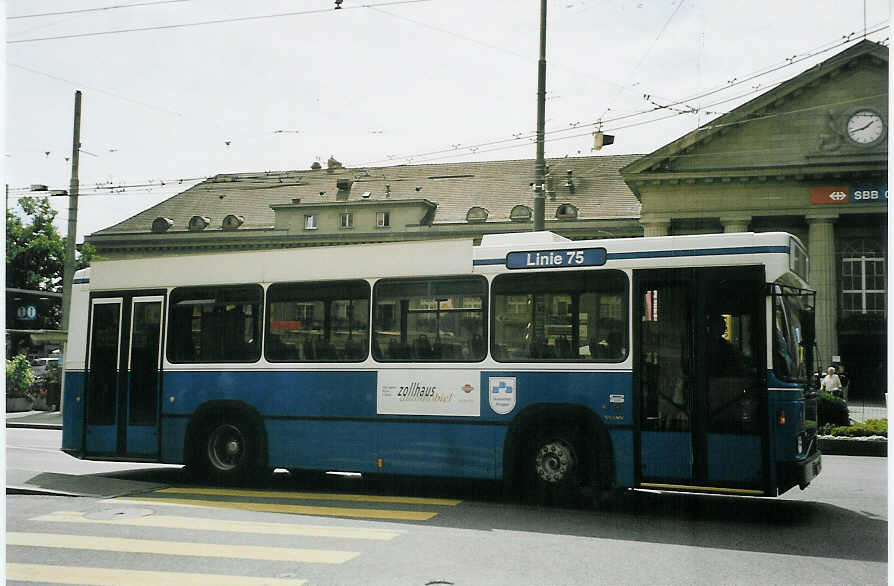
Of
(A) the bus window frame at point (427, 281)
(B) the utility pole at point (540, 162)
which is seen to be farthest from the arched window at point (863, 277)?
(B) the utility pole at point (540, 162)

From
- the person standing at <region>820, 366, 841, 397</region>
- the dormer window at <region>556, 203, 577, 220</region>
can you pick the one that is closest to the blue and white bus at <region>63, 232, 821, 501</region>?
the person standing at <region>820, 366, 841, 397</region>

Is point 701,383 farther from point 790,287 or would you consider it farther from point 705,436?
point 790,287

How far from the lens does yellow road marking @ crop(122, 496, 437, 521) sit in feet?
28.1

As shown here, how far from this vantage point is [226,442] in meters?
11.0

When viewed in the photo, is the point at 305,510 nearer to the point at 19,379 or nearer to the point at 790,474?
the point at 790,474

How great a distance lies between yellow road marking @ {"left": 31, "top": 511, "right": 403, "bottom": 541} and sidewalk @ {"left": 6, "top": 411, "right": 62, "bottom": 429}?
16.9 m

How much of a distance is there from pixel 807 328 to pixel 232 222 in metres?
12.0

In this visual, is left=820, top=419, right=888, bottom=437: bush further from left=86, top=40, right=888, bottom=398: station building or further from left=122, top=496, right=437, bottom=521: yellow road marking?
left=122, top=496, right=437, bottom=521: yellow road marking

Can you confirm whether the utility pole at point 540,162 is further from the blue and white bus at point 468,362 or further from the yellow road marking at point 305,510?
the yellow road marking at point 305,510

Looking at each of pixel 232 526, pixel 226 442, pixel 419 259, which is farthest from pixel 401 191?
pixel 232 526

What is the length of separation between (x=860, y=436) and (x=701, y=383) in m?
7.92

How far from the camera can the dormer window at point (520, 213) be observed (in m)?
18.0

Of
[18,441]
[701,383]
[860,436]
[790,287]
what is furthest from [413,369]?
[18,441]

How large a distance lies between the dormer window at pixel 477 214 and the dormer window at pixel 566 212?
1.56 m
